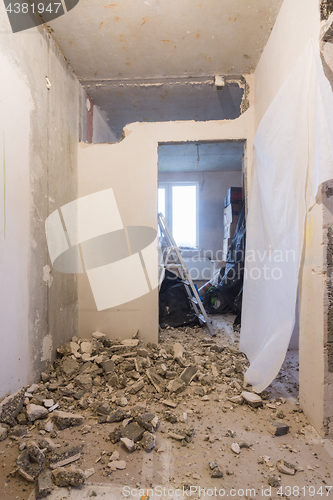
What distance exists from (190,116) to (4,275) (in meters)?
3.01

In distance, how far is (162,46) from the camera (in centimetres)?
227

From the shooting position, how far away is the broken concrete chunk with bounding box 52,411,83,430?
4.96 feet

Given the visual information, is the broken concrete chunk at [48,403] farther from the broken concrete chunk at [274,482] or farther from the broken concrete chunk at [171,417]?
the broken concrete chunk at [274,482]

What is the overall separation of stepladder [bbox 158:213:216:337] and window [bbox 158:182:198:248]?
2179 millimetres

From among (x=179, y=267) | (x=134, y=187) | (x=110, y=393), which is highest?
(x=134, y=187)

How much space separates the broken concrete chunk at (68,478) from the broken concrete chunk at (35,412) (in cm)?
46

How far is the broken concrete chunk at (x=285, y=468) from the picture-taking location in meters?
1.20

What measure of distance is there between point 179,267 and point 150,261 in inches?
33.5

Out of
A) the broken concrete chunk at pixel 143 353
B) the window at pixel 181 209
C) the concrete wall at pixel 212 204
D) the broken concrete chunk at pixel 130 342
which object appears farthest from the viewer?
the window at pixel 181 209

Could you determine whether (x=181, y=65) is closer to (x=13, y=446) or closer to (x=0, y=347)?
(x=0, y=347)

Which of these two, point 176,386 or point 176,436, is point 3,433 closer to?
point 176,436

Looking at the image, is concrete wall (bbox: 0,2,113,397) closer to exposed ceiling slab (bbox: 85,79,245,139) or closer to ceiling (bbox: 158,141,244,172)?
exposed ceiling slab (bbox: 85,79,245,139)

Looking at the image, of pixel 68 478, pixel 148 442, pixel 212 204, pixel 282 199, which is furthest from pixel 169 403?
pixel 212 204

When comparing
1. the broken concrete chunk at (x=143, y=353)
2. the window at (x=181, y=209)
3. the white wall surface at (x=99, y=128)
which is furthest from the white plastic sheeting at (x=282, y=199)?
the window at (x=181, y=209)
